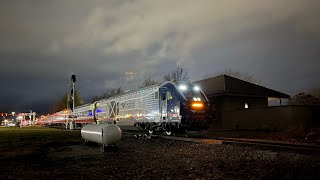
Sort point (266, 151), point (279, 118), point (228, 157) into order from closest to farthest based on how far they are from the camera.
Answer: point (228, 157) → point (266, 151) → point (279, 118)

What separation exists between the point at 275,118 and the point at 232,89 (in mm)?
8305

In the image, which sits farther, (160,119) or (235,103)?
(235,103)

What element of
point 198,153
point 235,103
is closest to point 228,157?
point 198,153

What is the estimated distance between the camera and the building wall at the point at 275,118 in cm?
2414

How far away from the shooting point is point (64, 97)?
121m

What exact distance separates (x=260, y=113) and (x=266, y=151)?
15749 mm

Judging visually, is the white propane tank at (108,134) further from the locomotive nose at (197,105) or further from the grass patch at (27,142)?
the locomotive nose at (197,105)

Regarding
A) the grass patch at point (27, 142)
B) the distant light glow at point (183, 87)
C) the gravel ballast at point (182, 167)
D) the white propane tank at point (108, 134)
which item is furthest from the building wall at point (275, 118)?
the grass patch at point (27, 142)

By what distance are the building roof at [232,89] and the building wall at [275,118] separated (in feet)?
11.0

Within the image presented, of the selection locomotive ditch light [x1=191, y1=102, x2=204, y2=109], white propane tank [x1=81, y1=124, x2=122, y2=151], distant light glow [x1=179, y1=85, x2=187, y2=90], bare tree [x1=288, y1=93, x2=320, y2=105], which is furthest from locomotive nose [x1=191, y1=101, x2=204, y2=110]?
bare tree [x1=288, y1=93, x2=320, y2=105]

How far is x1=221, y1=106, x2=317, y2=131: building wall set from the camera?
24141 mm

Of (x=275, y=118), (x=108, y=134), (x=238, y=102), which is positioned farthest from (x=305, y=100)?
(x=108, y=134)

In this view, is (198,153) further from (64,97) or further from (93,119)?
(64,97)

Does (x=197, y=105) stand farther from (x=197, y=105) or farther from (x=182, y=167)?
(x=182, y=167)
